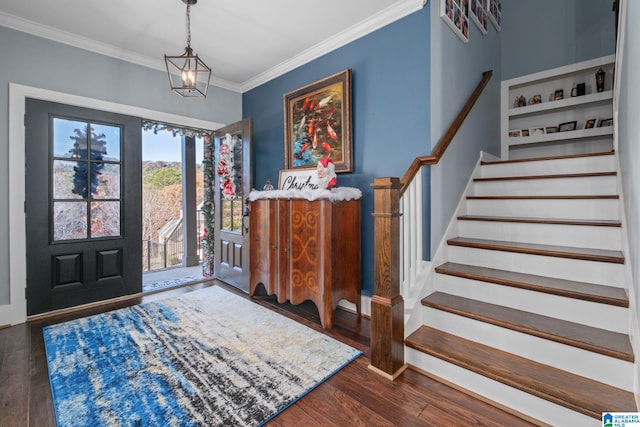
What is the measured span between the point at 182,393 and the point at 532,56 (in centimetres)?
487

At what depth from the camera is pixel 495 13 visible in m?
3.54

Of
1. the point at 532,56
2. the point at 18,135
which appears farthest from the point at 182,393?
the point at 532,56

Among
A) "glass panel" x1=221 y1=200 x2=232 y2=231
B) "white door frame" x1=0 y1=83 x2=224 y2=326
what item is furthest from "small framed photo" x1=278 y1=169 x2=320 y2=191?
"white door frame" x1=0 y1=83 x2=224 y2=326

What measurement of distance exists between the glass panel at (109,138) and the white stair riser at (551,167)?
4.00 metres

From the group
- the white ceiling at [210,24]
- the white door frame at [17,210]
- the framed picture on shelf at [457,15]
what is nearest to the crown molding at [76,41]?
the white ceiling at [210,24]

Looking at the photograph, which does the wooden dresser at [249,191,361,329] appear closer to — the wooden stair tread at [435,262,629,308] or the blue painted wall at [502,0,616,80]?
the wooden stair tread at [435,262,629,308]

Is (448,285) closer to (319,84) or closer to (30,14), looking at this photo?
(319,84)

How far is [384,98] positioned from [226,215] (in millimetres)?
2467

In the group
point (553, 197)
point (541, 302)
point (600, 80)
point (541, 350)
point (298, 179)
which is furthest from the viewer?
point (298, 179)

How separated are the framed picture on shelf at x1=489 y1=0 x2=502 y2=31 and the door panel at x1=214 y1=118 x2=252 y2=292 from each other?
309 cm

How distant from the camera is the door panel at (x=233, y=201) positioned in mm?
3529

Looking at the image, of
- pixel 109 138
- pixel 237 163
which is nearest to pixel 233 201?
pixel 237 163

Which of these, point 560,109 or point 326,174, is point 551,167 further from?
point 326,174

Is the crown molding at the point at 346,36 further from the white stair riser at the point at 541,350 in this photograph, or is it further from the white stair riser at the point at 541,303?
the white stair riser at the point at 541,350
